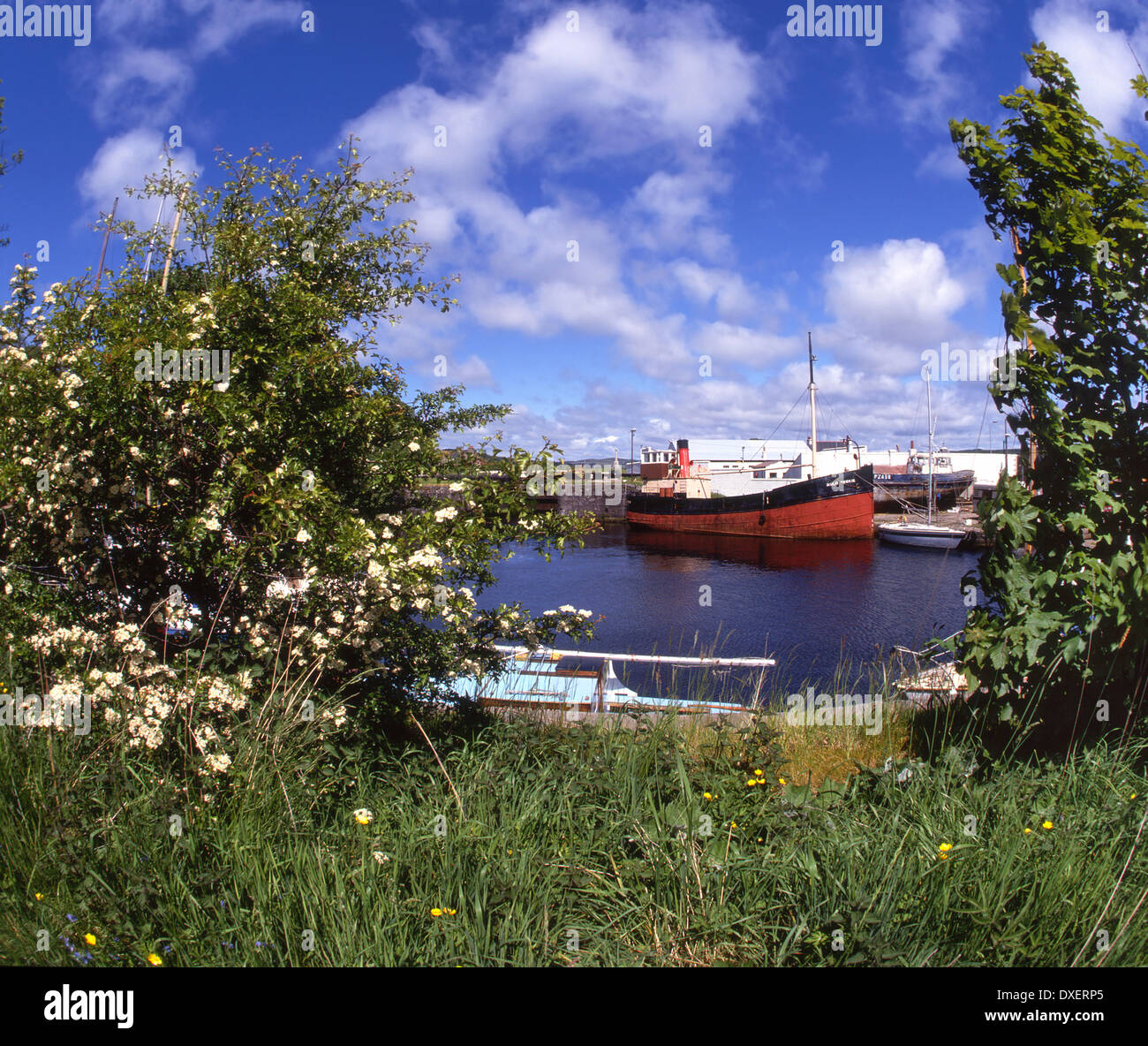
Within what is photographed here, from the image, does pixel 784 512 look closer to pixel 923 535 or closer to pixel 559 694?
pixel 923 535

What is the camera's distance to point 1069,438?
12.8ft

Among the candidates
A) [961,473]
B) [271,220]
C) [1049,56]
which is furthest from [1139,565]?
[961,473]

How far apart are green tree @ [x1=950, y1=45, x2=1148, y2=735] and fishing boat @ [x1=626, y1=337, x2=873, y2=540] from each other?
47629mm

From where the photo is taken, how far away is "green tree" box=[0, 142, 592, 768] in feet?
11.6

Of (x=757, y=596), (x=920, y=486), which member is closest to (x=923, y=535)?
(x=757, y=596)

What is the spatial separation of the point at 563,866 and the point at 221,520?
2.34 meters

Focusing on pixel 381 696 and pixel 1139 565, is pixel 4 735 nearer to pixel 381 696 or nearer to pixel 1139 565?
pixel 381 696

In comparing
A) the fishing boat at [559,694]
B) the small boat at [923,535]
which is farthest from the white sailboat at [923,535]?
the fishing boat at [559,694]

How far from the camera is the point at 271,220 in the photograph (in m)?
5.88

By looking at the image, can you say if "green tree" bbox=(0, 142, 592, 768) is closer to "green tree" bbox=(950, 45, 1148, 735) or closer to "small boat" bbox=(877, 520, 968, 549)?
"green tree" bbox=(950, 45, 1148, 735)

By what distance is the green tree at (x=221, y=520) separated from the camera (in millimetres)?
3549

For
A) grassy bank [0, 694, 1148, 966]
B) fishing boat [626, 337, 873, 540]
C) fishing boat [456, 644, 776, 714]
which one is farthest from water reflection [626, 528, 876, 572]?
grassy bank [0, 694, 1148, 966]

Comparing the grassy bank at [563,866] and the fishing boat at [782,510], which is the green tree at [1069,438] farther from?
the fishing boat at [782,510]

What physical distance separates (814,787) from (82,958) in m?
3.48
